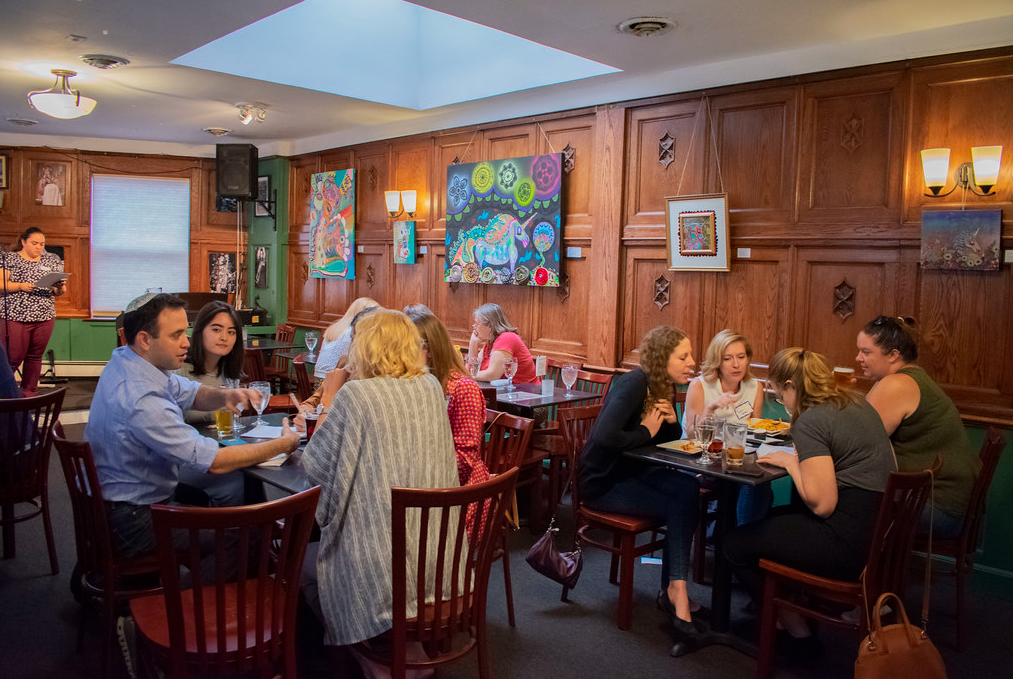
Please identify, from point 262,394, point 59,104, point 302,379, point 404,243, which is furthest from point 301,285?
point 262,394

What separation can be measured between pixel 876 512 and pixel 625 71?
347 centimetres

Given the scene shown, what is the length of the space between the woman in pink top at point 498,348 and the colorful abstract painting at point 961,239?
8.18ft

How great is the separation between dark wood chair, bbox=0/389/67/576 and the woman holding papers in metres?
3.86

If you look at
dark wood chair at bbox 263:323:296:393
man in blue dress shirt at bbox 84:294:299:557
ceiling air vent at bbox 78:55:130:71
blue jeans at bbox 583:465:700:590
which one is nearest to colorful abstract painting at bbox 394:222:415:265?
dark wood chair at bbox 263:323:296:393

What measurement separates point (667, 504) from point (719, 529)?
260mm

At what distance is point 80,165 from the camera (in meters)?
9.22

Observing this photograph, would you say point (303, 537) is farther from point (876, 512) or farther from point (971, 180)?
point (971, 180)

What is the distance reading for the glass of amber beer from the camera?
10.2ft

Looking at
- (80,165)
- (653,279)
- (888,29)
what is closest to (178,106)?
(80,165)

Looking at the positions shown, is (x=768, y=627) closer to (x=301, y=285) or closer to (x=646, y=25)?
(x=646, y=25)

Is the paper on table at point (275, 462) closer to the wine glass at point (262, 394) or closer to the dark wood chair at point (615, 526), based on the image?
the wine glass at point (262, 394)

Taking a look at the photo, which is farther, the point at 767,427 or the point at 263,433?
the point at 767,427

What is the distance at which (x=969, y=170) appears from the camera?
400cm

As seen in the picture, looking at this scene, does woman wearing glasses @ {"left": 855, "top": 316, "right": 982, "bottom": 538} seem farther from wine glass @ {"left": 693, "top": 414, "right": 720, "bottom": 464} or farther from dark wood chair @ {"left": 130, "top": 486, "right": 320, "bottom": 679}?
dark wood chair @ {"left": 130, "top": 486, "right": 320, "bottom": 679}
